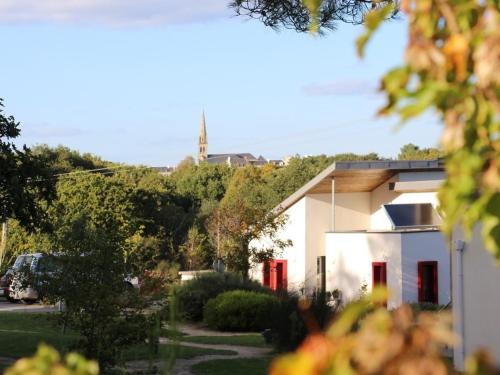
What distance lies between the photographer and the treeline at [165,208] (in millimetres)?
30380

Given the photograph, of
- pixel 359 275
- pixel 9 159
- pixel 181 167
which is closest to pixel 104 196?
pixel 359 275

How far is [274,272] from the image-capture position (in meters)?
36.0

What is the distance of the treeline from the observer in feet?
99.7

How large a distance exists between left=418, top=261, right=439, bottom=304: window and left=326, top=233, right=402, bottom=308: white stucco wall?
67cm

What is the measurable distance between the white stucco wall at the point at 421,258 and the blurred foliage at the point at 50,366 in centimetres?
2621

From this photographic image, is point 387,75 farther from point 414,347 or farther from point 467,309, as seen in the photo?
point 467,309

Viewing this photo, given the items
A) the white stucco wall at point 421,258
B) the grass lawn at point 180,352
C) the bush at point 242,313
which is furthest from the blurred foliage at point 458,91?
the white stucco wall at point 421,258

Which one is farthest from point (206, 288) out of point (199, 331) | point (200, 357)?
point (200, 357)

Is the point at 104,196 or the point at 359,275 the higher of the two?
the point at 104,196

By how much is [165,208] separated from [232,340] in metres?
38.8

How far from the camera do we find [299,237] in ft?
112

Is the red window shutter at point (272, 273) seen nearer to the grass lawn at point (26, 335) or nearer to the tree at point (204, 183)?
the grass lawn at point (26, 335)

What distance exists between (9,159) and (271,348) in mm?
8153

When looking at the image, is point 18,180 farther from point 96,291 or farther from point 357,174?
point 357,174
